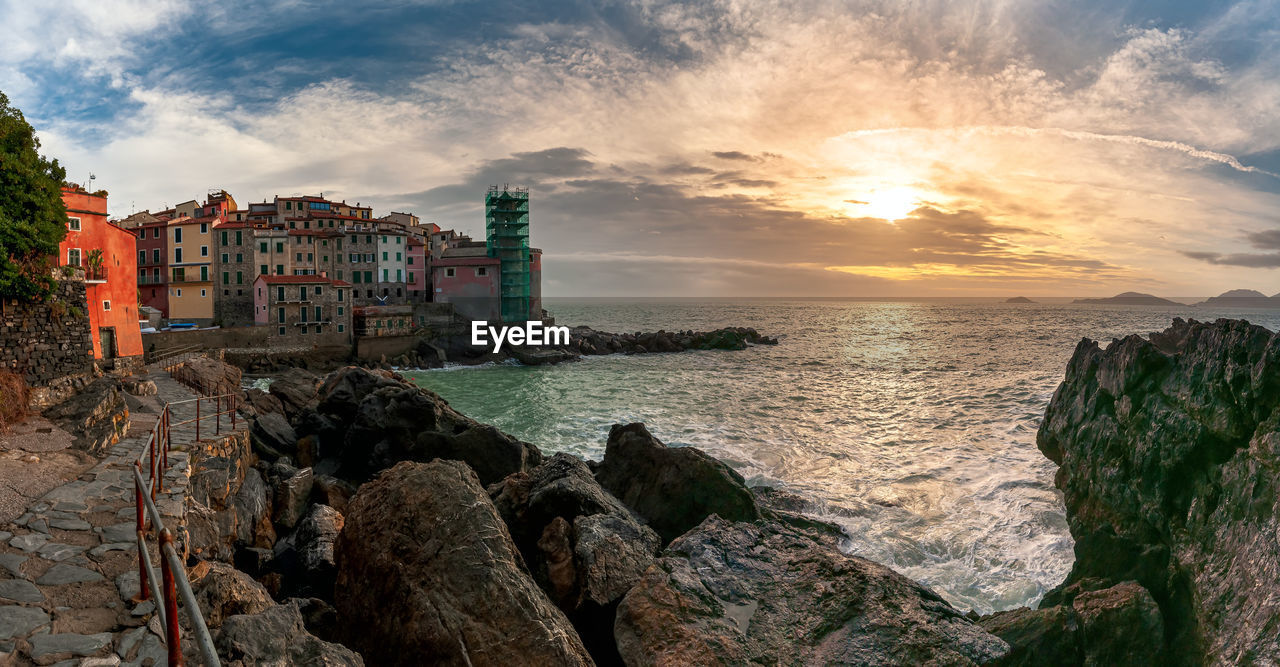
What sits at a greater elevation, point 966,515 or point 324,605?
point 324,605

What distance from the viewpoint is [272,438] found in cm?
1723

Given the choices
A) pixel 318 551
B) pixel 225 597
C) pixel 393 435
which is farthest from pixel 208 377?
pixel 225 597

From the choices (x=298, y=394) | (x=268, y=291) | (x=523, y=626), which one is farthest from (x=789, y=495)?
(x=268, y=291)

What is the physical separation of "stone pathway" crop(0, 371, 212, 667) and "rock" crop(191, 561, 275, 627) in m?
0.41

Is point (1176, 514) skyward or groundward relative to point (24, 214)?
groundward

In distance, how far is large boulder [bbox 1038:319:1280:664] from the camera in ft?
22.3

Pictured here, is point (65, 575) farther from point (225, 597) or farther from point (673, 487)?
point (673, 487)

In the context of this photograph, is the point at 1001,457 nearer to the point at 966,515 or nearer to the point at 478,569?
the point at 966,515

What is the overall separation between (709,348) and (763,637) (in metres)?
62.9

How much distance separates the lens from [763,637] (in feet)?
20.2

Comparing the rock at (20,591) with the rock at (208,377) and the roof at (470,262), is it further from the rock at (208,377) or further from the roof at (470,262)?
the roof at (470,262)

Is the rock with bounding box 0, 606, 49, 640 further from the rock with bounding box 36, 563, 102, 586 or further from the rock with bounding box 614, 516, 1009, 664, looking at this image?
the rock with bounding box 614, 516, 1009, 664

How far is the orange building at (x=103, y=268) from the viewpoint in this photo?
20.5 m

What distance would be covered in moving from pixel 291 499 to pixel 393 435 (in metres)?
4.04
